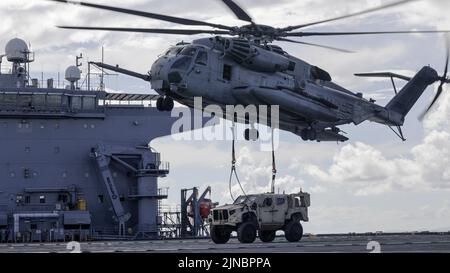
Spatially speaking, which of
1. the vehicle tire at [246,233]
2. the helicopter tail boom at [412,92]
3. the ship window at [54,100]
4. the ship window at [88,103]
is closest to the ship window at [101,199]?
the ship window at [88,103]

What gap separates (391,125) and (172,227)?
27.7 m

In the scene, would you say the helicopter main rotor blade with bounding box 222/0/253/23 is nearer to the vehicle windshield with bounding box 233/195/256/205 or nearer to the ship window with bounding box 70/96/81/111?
the vehicle windshield with bounding box 233/195/256/205

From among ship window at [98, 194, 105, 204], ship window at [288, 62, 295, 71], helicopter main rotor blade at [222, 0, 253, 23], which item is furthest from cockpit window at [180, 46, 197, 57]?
ship window at [98, 194, 105, 204]

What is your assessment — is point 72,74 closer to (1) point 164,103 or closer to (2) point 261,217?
(1) point 164,103

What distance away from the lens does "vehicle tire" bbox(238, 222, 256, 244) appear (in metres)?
36.3

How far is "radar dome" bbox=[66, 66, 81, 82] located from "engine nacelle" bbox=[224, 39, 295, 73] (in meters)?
30.1

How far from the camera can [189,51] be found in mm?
36906

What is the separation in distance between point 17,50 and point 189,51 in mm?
30442

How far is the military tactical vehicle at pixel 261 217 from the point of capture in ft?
120

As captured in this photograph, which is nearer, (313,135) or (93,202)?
(313,135)

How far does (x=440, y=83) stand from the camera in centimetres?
4703
